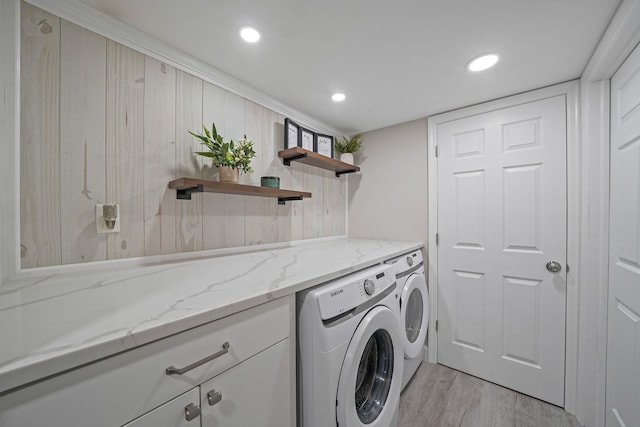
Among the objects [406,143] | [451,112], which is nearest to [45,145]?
[406,143]

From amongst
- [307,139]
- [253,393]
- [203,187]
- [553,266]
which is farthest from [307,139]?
[553,266]

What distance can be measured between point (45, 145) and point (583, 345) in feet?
9.49

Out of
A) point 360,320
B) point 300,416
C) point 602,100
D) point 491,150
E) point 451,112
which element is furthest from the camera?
point 451,112

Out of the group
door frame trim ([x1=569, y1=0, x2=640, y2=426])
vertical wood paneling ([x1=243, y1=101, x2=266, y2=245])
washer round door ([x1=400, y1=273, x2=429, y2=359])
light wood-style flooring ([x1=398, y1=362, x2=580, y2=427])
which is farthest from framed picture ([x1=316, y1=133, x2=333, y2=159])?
light wood-style flooring ([x1=398, y1=362, x2=580, y2=427])

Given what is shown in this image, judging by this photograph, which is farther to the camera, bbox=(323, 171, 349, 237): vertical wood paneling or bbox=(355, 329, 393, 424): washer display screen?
bbox=(323, 171, 349, 237): vertical wood paneling

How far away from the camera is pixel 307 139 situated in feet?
6.66

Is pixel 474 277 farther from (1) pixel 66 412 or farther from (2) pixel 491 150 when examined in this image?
(1) pixel 66 412

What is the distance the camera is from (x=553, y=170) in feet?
5.15

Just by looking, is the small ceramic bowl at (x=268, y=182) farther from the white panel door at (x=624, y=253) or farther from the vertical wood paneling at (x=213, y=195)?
the white panel door at (x=624, y=253)

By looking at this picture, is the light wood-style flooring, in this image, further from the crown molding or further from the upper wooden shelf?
the crown molding

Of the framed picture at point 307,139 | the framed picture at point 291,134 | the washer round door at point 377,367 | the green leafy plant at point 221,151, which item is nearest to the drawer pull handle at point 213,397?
the washer round door at point 377,367

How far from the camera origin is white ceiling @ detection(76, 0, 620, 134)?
1.00 m

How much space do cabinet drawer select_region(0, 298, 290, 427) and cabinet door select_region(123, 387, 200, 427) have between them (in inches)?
0.5

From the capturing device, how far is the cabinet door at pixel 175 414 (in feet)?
1.76
